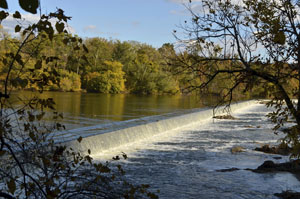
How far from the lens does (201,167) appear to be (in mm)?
7758

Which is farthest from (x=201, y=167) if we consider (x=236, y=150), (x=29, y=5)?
(x=29, y=5)

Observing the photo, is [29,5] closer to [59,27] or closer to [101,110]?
[59,27]

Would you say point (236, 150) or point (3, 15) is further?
point (236, 150)

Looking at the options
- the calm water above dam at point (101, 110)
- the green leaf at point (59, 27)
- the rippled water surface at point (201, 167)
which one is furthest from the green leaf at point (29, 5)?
the calm water above dam at point (101, 110)

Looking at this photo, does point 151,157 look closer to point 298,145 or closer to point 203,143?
point 203,143

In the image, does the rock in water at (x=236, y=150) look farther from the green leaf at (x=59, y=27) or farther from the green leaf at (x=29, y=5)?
the green leaf at (x=29, y=5)

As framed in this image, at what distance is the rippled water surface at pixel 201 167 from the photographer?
241 inches

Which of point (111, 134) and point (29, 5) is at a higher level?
point (29, 5)

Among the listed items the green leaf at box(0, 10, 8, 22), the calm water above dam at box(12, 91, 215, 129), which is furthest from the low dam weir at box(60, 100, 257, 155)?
the green leaf at box(0, 10, 8, 22)

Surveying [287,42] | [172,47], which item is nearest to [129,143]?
[172,47]

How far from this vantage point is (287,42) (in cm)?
357

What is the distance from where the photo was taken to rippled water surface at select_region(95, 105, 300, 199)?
6.13 m

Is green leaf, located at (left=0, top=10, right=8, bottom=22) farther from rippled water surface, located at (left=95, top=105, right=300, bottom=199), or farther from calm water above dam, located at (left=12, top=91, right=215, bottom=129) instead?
calm water above dam, located at (left=12, top=91, right=215, bottom=129)

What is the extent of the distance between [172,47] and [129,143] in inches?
255
